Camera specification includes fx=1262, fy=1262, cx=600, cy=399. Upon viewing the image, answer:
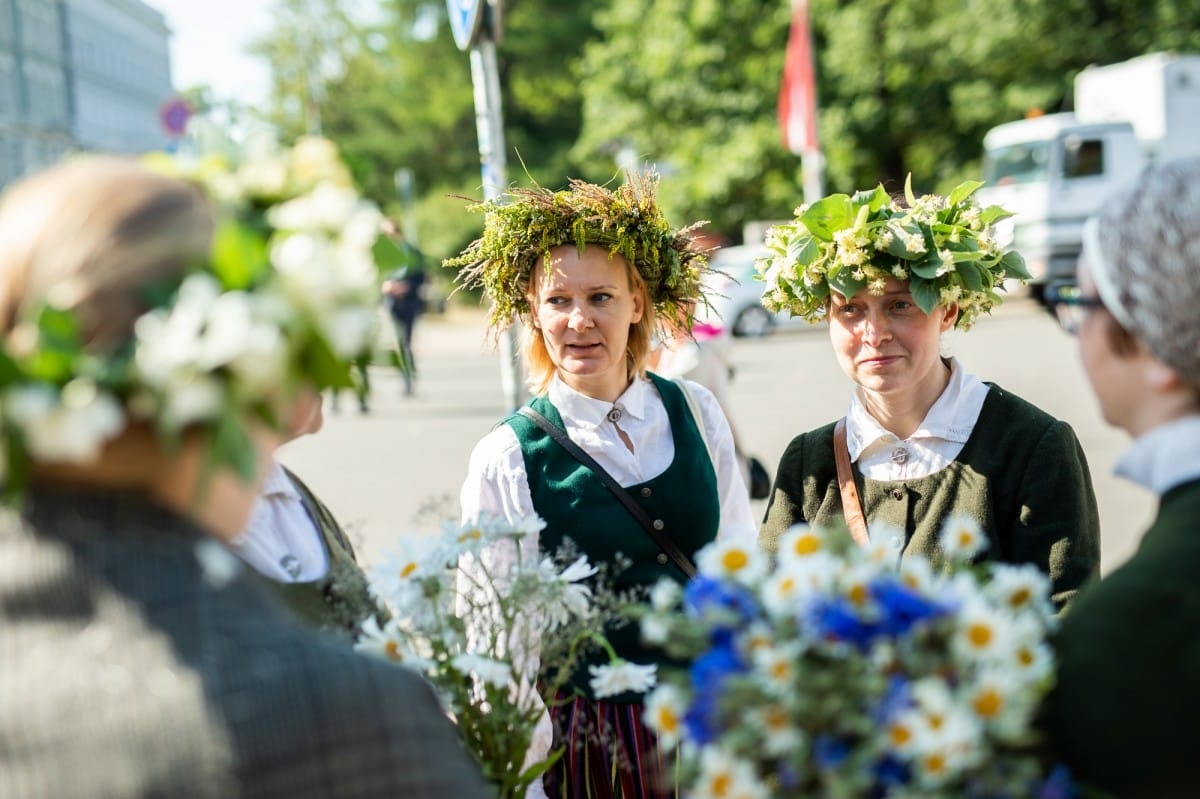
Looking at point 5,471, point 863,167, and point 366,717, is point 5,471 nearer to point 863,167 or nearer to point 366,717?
point 366,717

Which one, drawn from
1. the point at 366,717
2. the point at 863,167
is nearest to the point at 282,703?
the point at 366,717

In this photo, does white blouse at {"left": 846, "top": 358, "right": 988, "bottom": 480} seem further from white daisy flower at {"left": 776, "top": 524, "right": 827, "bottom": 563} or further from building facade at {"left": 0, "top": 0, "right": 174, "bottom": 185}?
building facade at {"left": 0, "top": 0, "right": 174, "bottom": 185}

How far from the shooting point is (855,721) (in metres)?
1.40

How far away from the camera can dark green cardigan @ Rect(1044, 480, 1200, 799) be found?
146cm

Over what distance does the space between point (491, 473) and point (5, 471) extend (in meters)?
1.71

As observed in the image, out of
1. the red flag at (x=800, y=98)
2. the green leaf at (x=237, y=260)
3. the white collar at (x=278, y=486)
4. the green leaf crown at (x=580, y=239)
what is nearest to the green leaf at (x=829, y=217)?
the green leaf crown at (x=580, y=239)

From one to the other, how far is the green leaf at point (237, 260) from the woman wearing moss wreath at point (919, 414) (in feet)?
5.52

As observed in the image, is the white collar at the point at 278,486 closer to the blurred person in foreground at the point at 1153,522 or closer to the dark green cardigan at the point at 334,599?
the dark green cardigan at the point at 334,599

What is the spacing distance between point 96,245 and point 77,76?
4784cm

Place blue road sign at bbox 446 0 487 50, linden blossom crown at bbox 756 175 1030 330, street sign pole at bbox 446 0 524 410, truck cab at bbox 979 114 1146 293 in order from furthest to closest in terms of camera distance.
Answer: truck cab at bbox 979 114 1146 293
street sign pole at bbox 446 0 524 410
blue road sign at bbox 446 0 487 50
linden blossom crown at bbox 756 175 1030 330

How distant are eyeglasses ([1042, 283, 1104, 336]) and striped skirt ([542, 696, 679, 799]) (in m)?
1.32

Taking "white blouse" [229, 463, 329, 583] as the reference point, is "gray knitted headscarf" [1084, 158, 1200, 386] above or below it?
above

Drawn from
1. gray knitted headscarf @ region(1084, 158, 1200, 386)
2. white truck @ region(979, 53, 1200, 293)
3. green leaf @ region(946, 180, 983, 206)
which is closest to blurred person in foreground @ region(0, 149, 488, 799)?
gray knitted headscarf @ region(1084, 158, 1200, 386)

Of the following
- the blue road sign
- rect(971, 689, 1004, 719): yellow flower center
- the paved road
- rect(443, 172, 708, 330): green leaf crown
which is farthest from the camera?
the paved road
